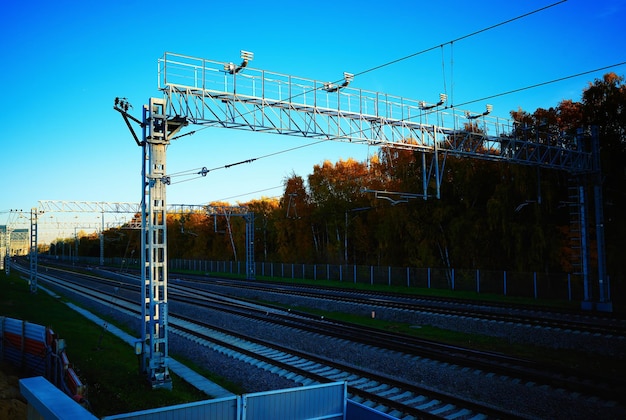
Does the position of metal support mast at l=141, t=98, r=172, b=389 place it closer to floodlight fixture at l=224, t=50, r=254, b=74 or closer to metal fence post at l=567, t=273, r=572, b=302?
floodlight fixture at l=224, t=50, r=254, b=74

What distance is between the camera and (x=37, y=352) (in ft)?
46.3

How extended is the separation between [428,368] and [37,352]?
11.2 m

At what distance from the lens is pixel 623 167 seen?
94.2ft

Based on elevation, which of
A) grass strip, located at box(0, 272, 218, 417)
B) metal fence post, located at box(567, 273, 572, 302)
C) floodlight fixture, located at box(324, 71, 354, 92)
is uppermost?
floodlight fixture, located at box(324, 71, 354, 92)

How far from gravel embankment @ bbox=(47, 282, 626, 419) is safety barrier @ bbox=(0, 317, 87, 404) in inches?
177

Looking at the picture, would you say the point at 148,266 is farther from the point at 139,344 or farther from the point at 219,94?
the point at 219,94

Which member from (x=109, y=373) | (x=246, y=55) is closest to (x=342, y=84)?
(x=246, y=55)

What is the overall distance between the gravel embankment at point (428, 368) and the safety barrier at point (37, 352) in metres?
4.49

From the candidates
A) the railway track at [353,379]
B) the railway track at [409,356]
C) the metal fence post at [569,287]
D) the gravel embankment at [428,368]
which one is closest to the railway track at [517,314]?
the gravel embankment at [428,368]

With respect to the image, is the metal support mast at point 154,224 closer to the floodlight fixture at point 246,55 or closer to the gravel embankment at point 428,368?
the gravel embankment at point 428,368

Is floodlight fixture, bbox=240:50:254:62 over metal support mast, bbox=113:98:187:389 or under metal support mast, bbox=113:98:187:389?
over

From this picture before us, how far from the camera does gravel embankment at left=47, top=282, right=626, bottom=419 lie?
10.8 meters

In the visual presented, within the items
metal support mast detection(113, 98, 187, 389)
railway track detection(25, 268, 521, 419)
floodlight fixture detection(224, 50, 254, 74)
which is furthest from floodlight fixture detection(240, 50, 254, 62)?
railway track detection(25, 268, 521, 419)

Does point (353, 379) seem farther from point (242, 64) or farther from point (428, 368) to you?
point (242, 64)
